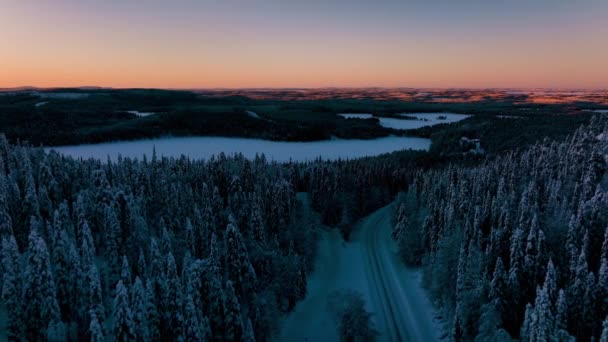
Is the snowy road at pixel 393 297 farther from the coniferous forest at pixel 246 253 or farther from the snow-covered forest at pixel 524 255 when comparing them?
the snow-covered forest at pixel 524 255

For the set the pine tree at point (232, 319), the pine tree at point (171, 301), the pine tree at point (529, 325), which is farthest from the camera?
the pine tree at point (232, 319)

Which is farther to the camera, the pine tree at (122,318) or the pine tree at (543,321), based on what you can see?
the pine tree at (543,321)

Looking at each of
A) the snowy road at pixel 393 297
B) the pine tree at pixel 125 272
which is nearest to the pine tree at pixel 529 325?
the snowy road at pixel 393 297

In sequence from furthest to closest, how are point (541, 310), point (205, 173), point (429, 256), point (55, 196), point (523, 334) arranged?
1. point (205, 173)
2. point (429, 256)
3. point (55, 196)
4. point (523, 334)
5. point (541, 310)

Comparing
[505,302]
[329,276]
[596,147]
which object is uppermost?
[596,147]

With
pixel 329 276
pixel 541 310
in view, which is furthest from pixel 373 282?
pixel 541 310

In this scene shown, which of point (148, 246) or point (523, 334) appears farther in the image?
point (148, 246)

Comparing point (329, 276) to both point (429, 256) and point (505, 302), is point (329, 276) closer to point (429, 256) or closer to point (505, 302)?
point (429, 256)

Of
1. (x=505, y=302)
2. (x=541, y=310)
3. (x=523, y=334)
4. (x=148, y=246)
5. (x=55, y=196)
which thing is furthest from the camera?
(x=55, y=196)
